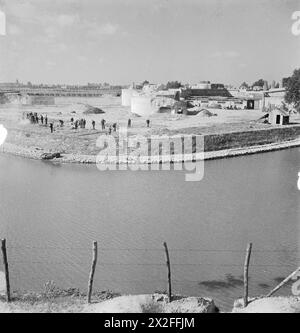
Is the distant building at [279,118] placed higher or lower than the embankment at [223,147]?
higher

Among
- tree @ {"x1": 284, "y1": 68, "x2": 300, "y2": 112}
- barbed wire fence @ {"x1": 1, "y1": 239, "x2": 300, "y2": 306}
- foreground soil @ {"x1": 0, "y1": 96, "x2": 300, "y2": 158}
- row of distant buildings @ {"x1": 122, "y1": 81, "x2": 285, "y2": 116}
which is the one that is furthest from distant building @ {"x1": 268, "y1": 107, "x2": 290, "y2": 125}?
barbed wire fence @ {"x1": 1, "y1": 239, "x2": 300, "y2": 306}

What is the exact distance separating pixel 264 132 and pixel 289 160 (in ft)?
10.2

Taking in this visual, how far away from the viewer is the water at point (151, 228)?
5.80 m

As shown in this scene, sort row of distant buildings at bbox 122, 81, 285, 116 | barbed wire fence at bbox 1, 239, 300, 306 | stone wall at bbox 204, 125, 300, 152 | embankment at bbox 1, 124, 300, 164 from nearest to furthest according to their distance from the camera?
1. barbed wire fence at bbox 1, 239, 300, 306
2. embankment at bbox 1, 124, 300, 164
3. stone wall at bbox 204, 125, 300, 152
4. row of distant buildings at bbox 122, 81, 285, 116

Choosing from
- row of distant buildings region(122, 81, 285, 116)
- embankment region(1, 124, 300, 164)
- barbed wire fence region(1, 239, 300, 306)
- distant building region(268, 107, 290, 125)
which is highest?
row of distant buildings region(122, 81, 285, 116)

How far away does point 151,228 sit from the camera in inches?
296

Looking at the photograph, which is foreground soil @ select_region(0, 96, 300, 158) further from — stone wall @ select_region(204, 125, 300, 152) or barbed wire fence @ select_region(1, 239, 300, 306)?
barbed wire fence @ select_region(1, 239, 300, 306)

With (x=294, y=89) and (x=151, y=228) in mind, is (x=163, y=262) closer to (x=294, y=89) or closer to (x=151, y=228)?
(x=151, y=228)

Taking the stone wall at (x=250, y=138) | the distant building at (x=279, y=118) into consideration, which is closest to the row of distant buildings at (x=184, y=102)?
the distant building at (x=279, y=118)

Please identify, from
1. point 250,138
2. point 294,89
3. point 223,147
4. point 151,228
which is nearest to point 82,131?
point 223,147

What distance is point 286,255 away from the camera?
21.1 ft

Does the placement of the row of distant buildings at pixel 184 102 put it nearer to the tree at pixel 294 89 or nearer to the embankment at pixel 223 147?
the tree at pixel 294 89

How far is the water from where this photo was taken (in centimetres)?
580
